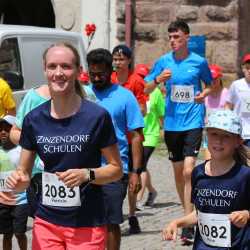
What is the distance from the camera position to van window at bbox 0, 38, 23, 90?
10.2m

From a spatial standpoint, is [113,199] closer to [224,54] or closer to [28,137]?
[28,137]

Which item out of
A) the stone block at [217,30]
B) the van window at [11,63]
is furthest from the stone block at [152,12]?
the van window at [11,63]

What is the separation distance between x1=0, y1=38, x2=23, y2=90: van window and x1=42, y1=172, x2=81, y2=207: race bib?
5.12 meters

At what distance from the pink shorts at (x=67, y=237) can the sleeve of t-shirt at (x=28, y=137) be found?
0.41 metres

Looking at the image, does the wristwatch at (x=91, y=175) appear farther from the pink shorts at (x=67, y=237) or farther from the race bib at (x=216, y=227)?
the race bib at (x=216, y=227)

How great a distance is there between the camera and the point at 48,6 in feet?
65.5

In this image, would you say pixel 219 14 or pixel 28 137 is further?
pixel 219 14

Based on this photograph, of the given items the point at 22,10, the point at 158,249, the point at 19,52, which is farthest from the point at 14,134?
the point at 22,10

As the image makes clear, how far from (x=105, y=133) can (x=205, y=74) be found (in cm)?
418

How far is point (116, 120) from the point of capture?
22.8 feet

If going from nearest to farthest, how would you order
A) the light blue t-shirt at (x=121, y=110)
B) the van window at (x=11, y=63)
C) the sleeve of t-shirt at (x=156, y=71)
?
the light blue t-shirt at (x=121, y=110) < the sleeve of t-shirt at (x=156, y=71) < the van window at (x=11, y=63)

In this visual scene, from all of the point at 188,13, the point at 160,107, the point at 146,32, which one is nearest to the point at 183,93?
the point at 160,107

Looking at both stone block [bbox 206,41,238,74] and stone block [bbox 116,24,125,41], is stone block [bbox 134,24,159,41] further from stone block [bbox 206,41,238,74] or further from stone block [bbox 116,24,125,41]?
stone block [bbox 206,41,238,74]

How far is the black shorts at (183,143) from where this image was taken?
29.0 ft
